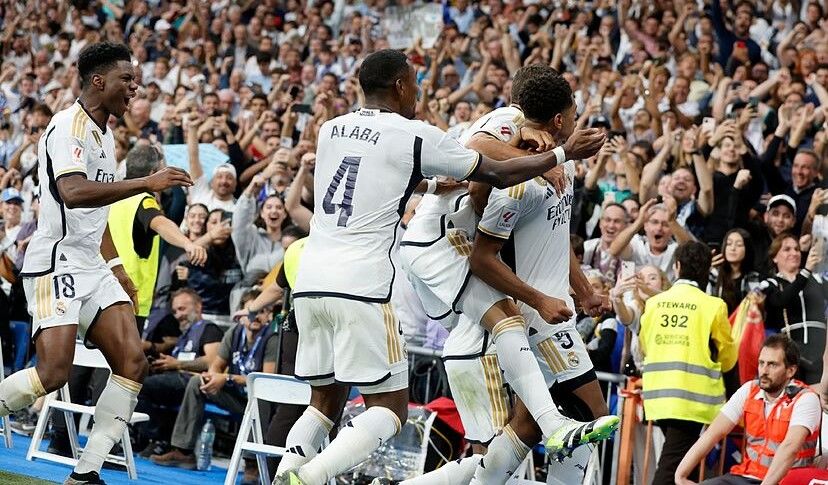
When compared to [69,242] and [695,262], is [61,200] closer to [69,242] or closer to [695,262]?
[69,242]

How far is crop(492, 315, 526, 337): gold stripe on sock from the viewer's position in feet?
23.4

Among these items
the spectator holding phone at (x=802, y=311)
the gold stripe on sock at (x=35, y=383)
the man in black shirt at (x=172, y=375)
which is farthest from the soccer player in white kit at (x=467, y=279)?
the man in black shirt at (x=172, y=375)

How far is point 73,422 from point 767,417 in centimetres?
535

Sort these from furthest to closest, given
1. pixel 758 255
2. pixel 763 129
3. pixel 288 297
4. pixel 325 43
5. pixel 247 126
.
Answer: pixel 325 43
pixel 247 126
pixel 763 129
pixel 758 255
pixel 288 297

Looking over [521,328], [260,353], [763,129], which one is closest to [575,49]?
[763,129]

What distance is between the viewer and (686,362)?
31.7ft

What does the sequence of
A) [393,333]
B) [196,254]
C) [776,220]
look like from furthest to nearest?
1. [776,220]
2. [196,254]
3. [393,333]

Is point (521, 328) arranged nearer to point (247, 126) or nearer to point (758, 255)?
point (758, 255)

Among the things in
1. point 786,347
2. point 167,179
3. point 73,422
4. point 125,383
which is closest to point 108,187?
point 167,179

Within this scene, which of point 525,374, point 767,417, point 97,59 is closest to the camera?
point 525,374

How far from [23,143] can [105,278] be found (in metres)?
11.4

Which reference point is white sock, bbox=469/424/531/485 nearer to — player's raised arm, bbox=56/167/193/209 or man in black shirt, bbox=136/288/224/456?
player's raised arm, bbox=56/167/193/209

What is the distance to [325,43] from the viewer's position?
19.6m

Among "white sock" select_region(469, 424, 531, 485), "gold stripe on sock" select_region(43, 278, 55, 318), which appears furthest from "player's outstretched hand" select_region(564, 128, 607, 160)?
"gold stripe on sock" select_region(43, 278, 55, 318)
